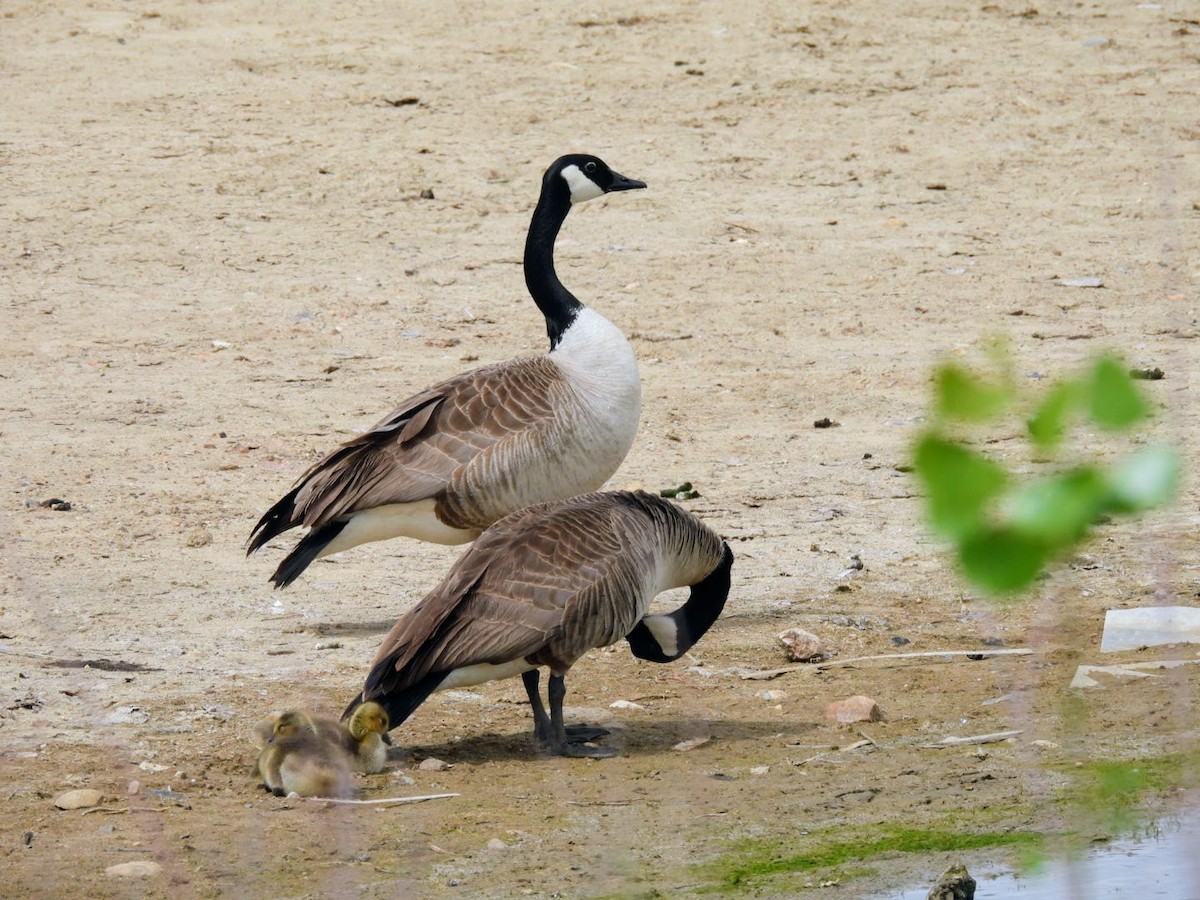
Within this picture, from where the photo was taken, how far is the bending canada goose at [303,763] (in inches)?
209

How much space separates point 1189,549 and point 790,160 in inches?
233

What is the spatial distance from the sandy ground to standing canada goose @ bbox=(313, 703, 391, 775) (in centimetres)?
→ 19

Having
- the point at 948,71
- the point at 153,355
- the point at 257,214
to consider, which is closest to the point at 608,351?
the point at 153,355

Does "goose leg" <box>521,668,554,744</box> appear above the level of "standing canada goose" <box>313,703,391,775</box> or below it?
below

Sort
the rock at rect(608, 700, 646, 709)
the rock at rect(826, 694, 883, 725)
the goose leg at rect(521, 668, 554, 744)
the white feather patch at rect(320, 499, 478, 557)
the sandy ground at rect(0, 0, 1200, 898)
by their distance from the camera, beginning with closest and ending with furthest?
the sandy ground at rect(0, 0, 1200, 898) → the goose leg at rect(521, 668, 554, 744) → the rock at rect(826, 694, 883, 725) → the rock at rect(608, 700, 646, 709) → the white feather patch at rect(320, 499, 478, 557)

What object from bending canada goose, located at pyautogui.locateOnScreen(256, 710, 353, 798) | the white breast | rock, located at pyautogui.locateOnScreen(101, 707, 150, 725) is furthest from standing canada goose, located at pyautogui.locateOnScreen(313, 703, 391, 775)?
the white breast

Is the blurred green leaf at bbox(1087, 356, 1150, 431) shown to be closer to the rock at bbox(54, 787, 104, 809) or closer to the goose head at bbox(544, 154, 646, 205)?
the rock at bbox(54, 787, 104, 809)

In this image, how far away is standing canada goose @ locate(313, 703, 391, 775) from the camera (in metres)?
5.35

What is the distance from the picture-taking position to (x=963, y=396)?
143 cm

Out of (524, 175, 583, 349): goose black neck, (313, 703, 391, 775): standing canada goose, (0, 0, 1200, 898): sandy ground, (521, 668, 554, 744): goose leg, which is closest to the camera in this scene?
(313, 703, 391, 775): standing canada goose

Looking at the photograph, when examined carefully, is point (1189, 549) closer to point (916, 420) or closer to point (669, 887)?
point (916, 420)

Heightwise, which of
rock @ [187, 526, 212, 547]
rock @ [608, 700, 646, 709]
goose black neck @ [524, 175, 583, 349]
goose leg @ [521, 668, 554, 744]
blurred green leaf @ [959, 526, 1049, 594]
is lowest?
rock @ [187, 526, 212, 547]

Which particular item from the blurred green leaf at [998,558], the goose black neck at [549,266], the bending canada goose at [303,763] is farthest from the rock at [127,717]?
the blurred green leaf at [998,558]

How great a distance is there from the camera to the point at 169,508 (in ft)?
27.1
